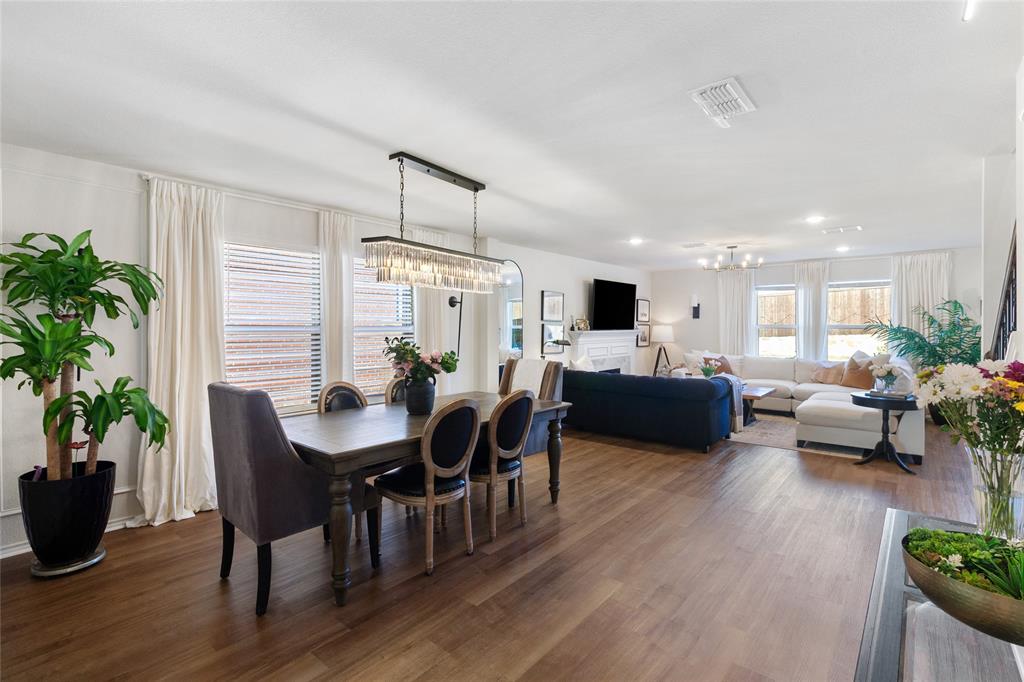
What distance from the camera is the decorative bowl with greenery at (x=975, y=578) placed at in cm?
89

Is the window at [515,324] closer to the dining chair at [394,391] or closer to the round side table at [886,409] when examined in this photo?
the dining chair at [394,391]

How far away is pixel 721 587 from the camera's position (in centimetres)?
254

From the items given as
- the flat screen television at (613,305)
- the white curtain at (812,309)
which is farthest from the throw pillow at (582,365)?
the white curtain at (812,309)

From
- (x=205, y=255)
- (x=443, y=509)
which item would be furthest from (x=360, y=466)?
(x=205, y=255)

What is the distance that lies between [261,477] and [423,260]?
5.90 feet

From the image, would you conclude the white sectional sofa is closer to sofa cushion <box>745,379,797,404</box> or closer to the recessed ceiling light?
sofa cushion <box>745,379,797,404</box>

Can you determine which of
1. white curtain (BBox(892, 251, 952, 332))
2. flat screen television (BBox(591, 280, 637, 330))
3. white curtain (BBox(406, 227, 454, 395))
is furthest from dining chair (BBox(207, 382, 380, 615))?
white curtain (BBox(892, 251, 952, 332))

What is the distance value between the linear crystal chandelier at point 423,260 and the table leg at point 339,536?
1502 mm

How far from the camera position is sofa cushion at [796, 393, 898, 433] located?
197 inches

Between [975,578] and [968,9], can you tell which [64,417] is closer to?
[975,578]

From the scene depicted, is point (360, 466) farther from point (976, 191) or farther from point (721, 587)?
point (976, 191)

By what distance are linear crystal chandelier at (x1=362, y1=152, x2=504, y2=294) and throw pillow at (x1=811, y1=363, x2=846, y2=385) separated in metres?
6.11

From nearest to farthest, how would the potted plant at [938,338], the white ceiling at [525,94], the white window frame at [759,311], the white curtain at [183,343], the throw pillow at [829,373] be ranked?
the white ceiling at [525,94] → the white curtain at [183,343] → the potted plant at [938,338] → the throw pillow at [829,373] → the white window frame at [759,311]

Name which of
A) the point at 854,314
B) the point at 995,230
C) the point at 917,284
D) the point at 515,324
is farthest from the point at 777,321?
the point at 995,230
